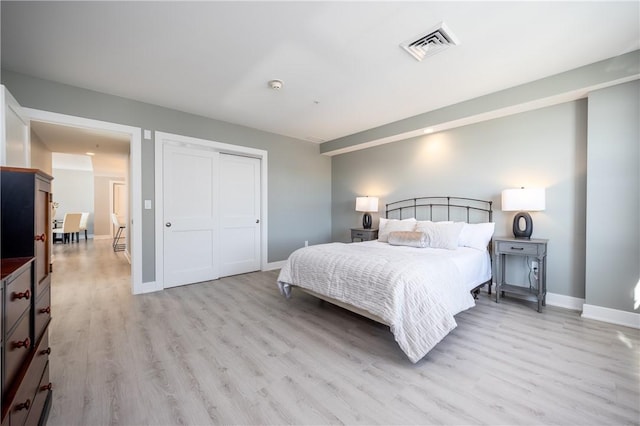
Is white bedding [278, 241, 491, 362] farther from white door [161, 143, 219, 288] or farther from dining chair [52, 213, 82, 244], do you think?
dining chair [52, 213, 82, 244]

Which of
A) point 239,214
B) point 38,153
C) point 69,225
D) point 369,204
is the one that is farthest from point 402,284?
point 69,225

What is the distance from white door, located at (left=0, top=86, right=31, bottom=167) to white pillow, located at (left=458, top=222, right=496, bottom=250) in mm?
4439

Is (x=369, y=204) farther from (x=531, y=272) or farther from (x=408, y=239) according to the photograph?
(x=531, y=272)

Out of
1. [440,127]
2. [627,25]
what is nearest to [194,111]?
[440,127]

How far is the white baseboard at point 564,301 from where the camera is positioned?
10.0ft

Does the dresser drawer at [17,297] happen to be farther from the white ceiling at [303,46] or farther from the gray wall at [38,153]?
the gray wall at [38,153]

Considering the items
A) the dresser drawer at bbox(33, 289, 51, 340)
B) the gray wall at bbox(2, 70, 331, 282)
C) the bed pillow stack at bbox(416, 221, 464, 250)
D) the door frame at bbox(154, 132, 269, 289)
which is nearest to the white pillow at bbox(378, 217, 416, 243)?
the bed pillow stack at bbox(416, 221, 464, 250)

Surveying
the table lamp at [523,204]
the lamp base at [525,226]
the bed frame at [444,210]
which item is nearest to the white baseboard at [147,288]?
the bed frame at [444,210]

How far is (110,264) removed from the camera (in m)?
5.51

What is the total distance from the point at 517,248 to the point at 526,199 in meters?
0.58

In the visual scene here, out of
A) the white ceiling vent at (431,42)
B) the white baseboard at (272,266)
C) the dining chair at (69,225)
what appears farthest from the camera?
the dining chair at (69,225)

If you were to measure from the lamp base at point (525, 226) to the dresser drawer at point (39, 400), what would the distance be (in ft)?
14.3

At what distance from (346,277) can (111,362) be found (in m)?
1.98

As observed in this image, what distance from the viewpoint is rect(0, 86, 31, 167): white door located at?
6.46ft
